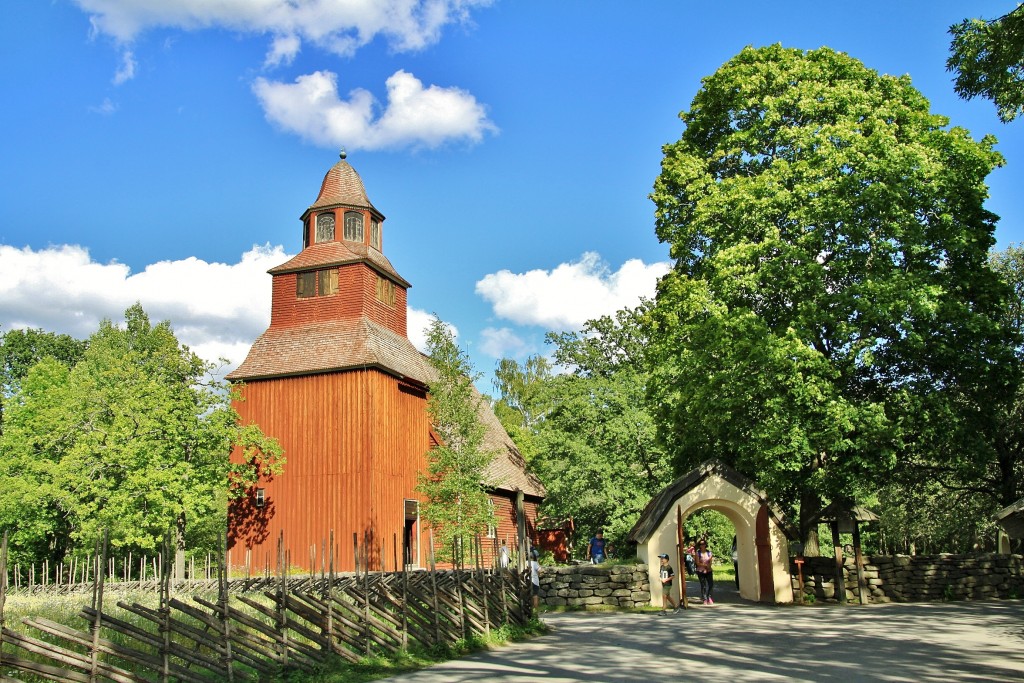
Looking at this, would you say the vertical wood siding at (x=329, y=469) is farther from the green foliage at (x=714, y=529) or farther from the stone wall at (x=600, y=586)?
the green foliage at (x=714, y=529)

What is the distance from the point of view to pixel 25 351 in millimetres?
54750

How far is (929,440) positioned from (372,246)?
23.2 metres

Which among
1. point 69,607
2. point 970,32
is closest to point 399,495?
point 69,607

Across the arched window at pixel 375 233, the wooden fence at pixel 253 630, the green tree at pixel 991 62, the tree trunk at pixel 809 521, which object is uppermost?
the arched window at pixel 375 233

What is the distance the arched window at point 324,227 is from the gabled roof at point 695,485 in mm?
19789

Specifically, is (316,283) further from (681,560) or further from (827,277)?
(827,277)

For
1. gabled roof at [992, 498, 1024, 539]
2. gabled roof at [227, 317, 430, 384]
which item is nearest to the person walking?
gabled roof at [992, 498, 1024, 539]

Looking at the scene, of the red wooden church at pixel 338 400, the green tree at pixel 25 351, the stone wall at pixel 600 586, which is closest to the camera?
the stone wall at pixel 600 586

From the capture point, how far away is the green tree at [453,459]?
102 ft

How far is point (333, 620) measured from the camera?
40.2ft

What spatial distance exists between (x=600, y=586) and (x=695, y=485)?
364cm

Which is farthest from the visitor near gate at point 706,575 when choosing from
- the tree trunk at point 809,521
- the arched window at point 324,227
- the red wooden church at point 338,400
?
the arched window at point 324,227

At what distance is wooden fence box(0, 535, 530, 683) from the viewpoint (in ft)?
28.4

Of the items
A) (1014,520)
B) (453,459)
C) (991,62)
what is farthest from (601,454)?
(991,62)
